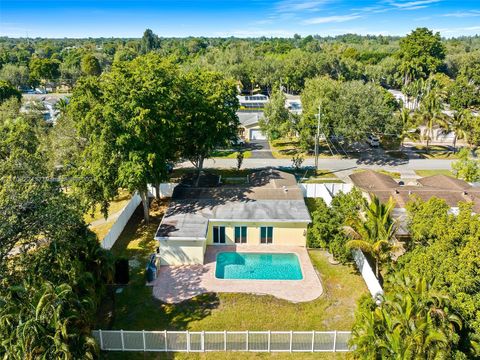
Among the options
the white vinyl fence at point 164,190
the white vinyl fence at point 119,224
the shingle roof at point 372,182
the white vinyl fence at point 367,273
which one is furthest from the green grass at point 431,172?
the white vinyl fence at point 119,224

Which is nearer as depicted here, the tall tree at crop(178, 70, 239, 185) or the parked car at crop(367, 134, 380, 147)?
the tall tree at crop(178, 70, 239, 185)

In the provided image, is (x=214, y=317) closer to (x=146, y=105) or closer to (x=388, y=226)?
(x=388, y=226)

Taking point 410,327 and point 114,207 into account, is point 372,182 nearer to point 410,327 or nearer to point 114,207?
point 410,327

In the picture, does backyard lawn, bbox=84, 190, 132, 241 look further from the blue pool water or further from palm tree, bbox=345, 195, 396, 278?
palm tree, bbox=345, 195, 396, 278

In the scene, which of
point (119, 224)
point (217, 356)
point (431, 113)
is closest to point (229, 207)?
point (119, 224)

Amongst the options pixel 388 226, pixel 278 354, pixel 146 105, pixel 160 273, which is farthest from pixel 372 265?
pixel 146 105

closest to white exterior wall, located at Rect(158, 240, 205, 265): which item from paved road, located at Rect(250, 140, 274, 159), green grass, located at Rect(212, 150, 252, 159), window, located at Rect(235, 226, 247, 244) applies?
window, located at Rect(235, 226, 247, 244)

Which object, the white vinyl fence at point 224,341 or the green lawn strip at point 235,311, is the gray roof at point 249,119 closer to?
the green lawn strip at point 235,311
